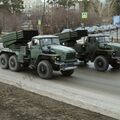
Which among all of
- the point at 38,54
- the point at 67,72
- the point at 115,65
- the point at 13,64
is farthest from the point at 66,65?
the point at 115,65

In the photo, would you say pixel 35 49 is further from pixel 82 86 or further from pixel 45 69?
pixel 82 86

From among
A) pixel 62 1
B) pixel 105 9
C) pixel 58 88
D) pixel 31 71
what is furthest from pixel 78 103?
pixel 105 9

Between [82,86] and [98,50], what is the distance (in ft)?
19.4

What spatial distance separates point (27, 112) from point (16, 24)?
203 ft

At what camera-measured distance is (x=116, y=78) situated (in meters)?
17.4

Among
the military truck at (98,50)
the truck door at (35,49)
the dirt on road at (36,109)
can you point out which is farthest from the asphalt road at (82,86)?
the truck door at (35,49)

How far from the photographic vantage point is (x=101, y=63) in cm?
2003

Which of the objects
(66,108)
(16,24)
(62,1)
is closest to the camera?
(66,108)

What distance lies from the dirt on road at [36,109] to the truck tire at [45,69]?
4177mm

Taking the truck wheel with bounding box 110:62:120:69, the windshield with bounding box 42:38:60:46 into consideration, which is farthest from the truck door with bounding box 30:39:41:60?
the truck wheel with bounding box 110:62:120:69

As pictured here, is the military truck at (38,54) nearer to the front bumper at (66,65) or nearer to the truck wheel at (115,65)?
the front bumper at (66,65)

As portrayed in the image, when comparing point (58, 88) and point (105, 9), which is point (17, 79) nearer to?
point (58, 88)

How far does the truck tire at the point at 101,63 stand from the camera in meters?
19.8

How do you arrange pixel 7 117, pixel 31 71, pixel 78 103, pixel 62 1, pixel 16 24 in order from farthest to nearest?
pixel 62 1, pixel 16 24, pixel 31 71, pixel 78 103, pixel 7 117
